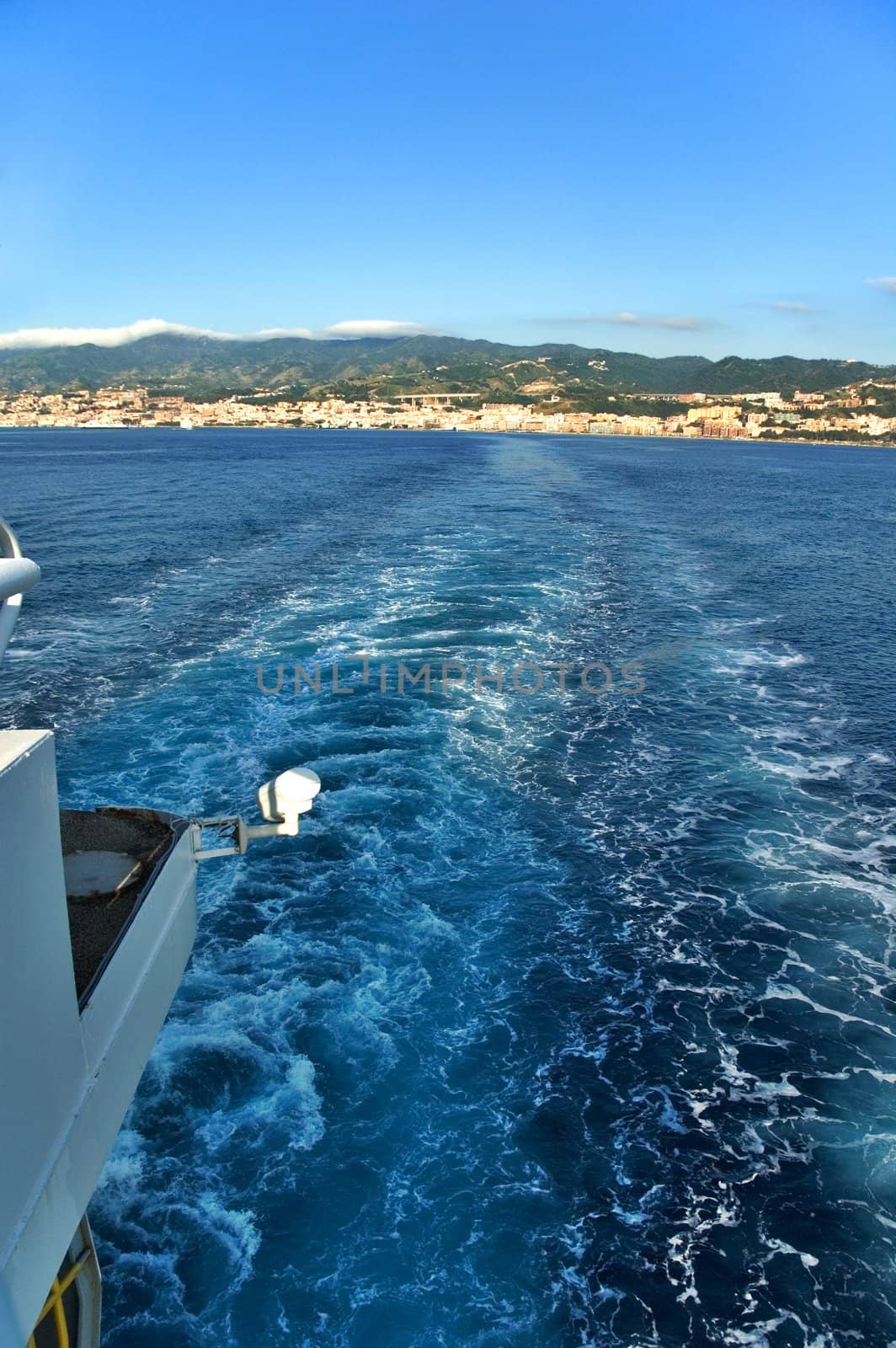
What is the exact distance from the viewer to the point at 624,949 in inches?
A: 536

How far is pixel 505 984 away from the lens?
41.4 ft

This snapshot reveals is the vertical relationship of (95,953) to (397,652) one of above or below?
above

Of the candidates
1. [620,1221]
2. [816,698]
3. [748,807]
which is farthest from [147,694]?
[816,698]

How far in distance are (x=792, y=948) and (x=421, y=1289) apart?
337 inches

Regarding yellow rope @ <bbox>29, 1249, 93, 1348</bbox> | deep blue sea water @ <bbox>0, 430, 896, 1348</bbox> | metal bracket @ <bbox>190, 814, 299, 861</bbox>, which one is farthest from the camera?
metal bracket @ <bbox>190, 814, 299, 861</bbox>

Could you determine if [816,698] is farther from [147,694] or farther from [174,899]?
[174,899]

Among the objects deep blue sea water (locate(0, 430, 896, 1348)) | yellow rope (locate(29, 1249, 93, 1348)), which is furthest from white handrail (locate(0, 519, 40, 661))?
deep blue sea water (locate(0, 430, 896, 1348))

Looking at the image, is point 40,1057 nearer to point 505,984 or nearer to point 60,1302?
point 60,1302

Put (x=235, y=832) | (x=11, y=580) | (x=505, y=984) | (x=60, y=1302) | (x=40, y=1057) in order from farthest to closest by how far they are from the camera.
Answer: (x=505, y=984)
(x=235, y=832)
(x=60, y=1302)
(x=11, y=580)
(x=40, y=1057)

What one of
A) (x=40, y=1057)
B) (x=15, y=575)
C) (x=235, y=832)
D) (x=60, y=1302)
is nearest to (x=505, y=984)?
(x=235, y=832)

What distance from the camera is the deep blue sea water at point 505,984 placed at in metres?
8.41

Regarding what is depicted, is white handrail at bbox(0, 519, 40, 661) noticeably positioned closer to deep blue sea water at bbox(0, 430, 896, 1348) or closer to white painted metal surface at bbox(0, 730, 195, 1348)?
white painted metal surface at bbox(0, 730, 195, 1348)

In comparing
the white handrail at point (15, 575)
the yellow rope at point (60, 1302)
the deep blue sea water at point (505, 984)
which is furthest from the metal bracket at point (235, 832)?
the white handrail at point (15, 575)

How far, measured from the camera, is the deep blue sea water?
8.41 metres
